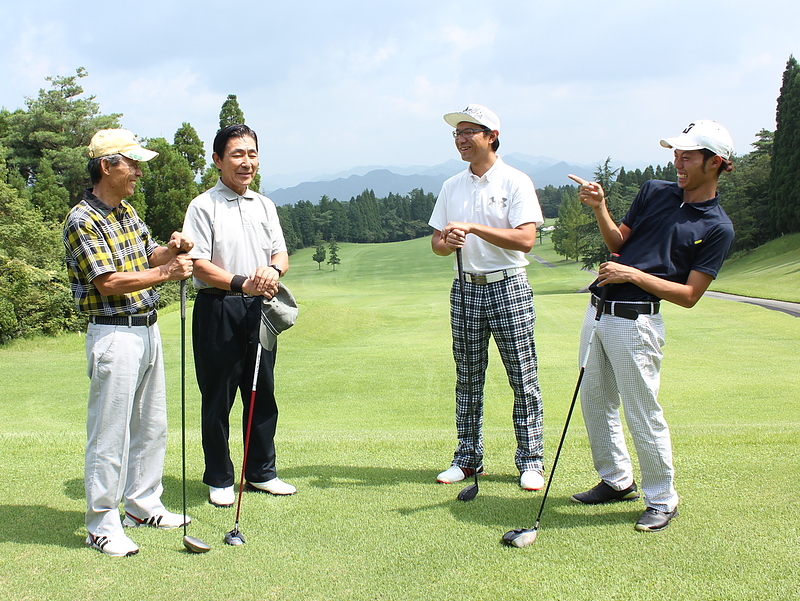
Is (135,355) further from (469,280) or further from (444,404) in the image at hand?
(444,404)

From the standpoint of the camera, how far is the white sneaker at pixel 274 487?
167 inches

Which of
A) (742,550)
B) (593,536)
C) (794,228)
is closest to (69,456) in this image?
(593,536)

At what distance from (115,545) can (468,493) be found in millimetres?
2000

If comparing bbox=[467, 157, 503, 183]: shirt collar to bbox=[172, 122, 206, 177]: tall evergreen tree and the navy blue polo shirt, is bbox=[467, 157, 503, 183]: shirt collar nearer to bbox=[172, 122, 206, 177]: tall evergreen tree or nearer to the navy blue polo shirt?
the navy blue polo shirt

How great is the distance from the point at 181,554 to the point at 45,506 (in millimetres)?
1282

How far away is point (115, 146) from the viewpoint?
11.8 ft

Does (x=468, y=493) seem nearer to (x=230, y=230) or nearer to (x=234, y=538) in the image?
(x=234, y=538)

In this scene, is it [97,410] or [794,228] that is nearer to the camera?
[97,410]

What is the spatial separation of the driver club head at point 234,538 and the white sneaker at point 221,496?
25.9 inches

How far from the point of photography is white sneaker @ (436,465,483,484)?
4468 millimetres

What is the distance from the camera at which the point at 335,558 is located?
3.20 metres

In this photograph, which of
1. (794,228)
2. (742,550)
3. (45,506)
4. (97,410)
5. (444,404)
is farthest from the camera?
(794,228)

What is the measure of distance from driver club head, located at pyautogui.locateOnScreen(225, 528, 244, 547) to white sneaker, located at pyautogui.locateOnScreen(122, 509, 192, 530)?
422mm

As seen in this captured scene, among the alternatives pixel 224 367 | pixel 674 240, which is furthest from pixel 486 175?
pixel 224 367
